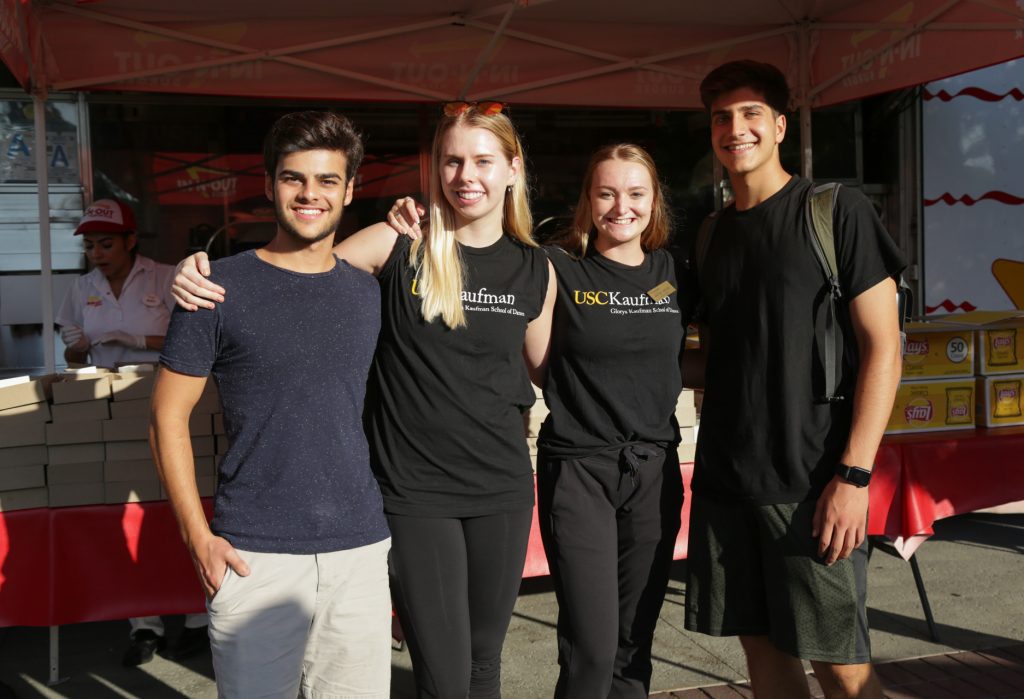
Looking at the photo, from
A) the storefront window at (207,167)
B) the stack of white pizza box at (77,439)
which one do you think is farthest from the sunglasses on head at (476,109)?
the storefront window at (207,167)

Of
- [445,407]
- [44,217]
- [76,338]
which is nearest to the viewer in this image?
[445,407]

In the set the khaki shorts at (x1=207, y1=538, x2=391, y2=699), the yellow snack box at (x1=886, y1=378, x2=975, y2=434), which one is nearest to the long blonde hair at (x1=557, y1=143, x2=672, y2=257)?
the khaki shorts at (x1=207, y1=538, x2=391, y2=699)

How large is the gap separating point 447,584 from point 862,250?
126 cm

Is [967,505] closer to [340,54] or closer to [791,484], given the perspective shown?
[791,484]

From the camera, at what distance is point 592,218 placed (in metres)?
2.59

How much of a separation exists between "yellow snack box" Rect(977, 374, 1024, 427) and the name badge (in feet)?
7.60

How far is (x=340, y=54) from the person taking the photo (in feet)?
17.5

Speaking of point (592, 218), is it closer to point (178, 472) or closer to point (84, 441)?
point (178, 472)

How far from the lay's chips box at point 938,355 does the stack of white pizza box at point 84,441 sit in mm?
2867

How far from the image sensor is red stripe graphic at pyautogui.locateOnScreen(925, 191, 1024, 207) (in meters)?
7.48

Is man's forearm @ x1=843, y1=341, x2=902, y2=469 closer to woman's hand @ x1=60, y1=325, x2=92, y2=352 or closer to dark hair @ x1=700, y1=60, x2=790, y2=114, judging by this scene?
dark hair @ x1=700, y1=60, x2=790, y2=114

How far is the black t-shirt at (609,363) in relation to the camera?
95.1 inches

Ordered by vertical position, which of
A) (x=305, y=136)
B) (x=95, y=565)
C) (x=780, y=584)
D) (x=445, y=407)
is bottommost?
(x=95, y=565)

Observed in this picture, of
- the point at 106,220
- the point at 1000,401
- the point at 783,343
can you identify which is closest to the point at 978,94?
the point at 1000,401
